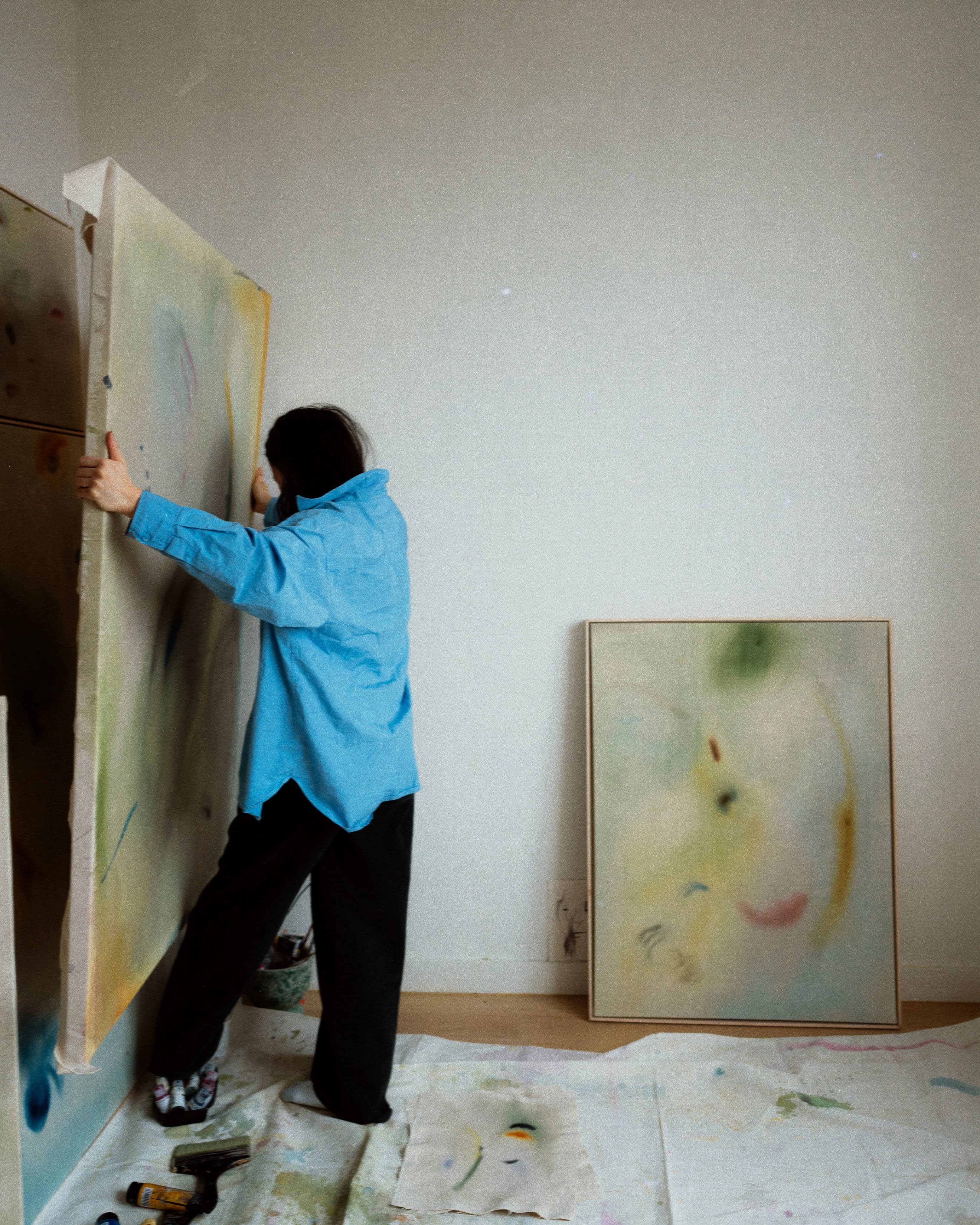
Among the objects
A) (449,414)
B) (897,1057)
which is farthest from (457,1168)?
(449,414)

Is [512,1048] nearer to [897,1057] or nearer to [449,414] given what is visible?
[897,1057]

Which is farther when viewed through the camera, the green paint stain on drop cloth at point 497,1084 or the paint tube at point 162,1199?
the green paint stain on drop cloth at point 497,1084

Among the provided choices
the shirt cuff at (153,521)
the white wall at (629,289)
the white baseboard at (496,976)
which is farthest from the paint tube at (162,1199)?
the white wall at (629,289)

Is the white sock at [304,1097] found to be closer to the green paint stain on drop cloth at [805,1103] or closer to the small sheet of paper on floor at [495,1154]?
the small sheet of paper on floor at [495,1154]

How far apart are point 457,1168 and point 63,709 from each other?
1091 mm

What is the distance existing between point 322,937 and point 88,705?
0.78 m

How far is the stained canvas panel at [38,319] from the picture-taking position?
1.45m

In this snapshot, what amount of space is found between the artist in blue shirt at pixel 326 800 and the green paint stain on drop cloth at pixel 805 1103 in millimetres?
797

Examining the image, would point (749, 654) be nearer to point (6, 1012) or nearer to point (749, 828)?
point (749, 828)

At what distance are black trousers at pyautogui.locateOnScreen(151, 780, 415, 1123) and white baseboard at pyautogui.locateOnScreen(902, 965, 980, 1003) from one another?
4.30 ft

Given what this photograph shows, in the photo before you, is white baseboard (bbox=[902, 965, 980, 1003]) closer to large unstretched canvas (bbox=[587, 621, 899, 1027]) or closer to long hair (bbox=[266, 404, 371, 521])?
large unstretched canvas (bbox=[587, 621, 899, 1027])

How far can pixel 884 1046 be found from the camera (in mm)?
2045

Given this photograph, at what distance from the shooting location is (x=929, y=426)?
7.07 ft

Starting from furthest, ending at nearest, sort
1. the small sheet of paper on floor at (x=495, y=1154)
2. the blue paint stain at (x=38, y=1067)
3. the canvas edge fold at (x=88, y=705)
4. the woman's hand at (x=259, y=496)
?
the woman's hand at (x=259, y=496)
the small sheet of paper on floor at (x=495, y=1154)
the blue paint stain at (x=38, y=1067)
the canvas edge fold at (x=88, y=705)
